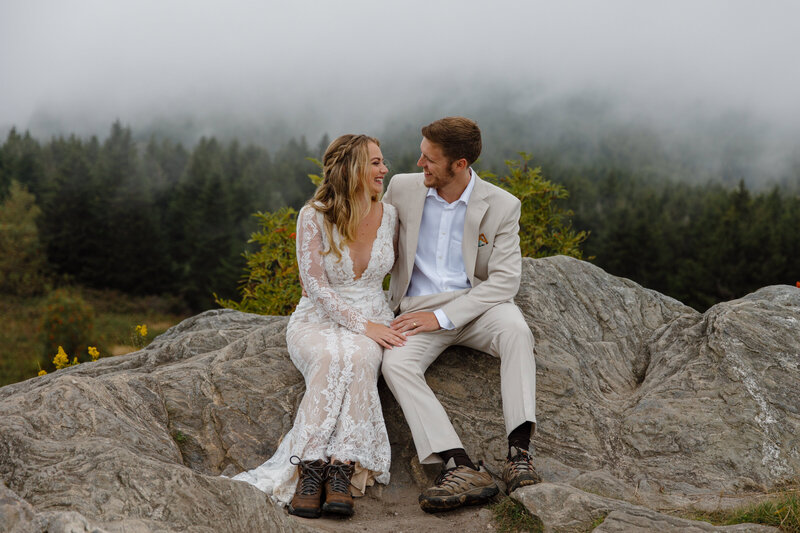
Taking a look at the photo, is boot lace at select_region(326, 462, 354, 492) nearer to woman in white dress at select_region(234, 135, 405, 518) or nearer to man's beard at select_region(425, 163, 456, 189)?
woman in white dress at select_region(234, 135, 405, 518)

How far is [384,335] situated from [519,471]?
146 cm

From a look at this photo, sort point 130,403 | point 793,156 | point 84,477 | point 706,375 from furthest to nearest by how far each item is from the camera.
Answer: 1. point 793,156
2. point 706,375
3. point 130,403
4. point 84,477

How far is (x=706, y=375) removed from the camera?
5.93 m

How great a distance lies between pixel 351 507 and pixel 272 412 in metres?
1.18

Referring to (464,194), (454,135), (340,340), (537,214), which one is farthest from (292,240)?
(340,340)

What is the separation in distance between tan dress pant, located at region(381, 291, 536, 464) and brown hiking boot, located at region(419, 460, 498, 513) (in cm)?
22

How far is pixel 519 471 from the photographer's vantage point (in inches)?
191

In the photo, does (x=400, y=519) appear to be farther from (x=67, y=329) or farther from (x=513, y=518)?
(x=67, y=329)

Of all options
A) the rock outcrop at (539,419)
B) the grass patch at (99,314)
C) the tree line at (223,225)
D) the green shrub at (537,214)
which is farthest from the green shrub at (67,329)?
the rock outcrop at (539,419)

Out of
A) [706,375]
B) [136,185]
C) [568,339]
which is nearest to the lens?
[706,375]

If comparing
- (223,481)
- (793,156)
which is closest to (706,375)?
(223,481)

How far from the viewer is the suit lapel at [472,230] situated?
591cm

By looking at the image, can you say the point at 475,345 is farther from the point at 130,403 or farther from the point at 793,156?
the point at 793,156

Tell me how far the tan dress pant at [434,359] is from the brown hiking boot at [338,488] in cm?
56
